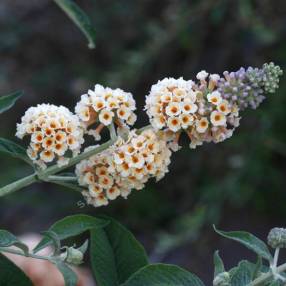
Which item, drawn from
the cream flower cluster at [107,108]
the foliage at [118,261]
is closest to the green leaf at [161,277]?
the foliage at [118,261]

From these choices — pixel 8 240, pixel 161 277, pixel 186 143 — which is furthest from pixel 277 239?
pixel 186 143

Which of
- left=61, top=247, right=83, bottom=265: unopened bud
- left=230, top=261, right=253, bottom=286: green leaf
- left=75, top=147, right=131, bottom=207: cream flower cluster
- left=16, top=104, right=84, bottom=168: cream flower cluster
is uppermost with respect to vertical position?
left=16, top=104, right=84, bottom=168: cream flower cluster

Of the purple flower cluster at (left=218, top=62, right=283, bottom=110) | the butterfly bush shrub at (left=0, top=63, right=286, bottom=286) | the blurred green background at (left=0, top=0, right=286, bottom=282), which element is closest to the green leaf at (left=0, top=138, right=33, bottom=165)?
the butterfly bush shrub at (left=0, top=63, right=286, bottom=286)

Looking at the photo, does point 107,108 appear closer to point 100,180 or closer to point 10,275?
point 100,180

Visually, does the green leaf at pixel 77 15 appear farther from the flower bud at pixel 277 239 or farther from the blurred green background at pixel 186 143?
the blurred green background at pixel 186 143

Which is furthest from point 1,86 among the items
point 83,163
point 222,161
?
point 83,163

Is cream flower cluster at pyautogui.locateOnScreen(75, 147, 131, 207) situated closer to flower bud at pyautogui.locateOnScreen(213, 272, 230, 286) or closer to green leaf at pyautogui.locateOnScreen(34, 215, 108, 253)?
green leaf at pyautogui.locateOnScreen(34, 215, 108, 253)

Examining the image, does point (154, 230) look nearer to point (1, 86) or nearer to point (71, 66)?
point (71, 66)
